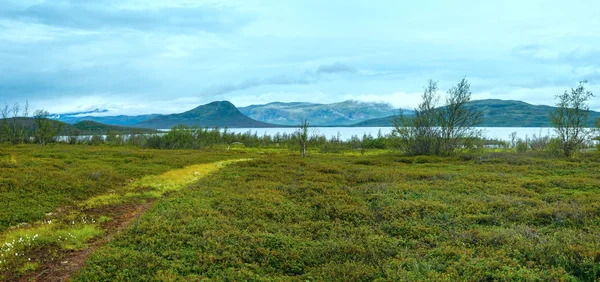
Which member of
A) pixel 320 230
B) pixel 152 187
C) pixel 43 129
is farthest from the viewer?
pixel 43 129

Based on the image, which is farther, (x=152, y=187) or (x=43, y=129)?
(x=43, y=129)

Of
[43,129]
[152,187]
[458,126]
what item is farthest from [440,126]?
[43,129]

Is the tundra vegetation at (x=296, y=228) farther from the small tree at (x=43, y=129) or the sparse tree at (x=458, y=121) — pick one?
the small tree at (x=43, y=129)

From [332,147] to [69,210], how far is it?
67835 mm

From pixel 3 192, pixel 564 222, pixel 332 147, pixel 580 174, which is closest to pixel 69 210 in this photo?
pixel 3 192

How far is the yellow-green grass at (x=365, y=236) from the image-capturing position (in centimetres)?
866

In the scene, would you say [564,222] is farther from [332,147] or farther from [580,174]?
[332,147]

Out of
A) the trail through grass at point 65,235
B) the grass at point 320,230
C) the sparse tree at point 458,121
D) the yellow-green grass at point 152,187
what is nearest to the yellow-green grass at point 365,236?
the grass at point 320,230

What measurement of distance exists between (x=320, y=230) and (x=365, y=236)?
69.7 inches

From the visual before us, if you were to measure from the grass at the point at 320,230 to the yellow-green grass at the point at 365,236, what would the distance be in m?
0.05

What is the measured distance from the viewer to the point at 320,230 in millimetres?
12586

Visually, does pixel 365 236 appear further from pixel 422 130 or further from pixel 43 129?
pixel 43 129

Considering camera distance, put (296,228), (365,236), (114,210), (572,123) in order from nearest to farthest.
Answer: (365,236)
(296,228)
(114,210)
(572,123)

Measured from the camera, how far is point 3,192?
1662cm
